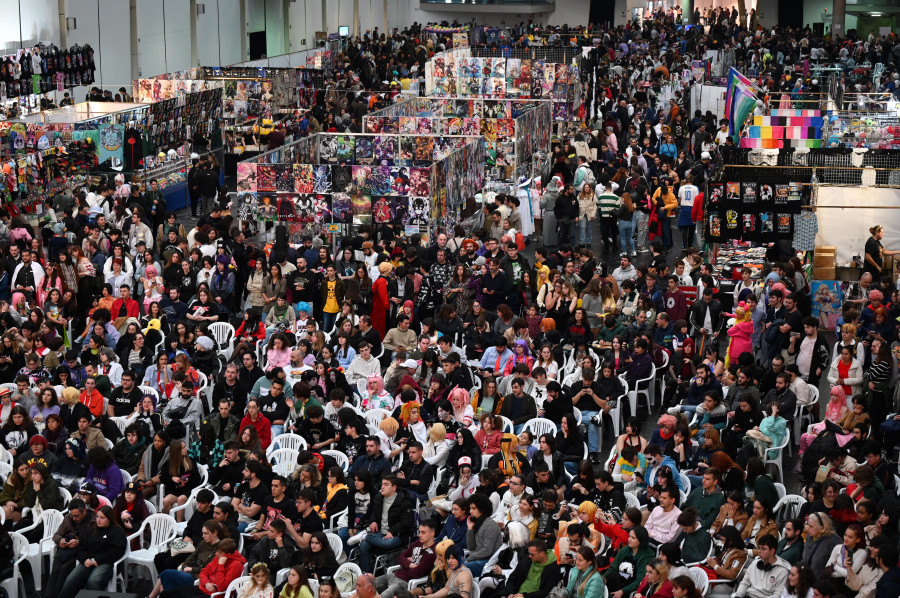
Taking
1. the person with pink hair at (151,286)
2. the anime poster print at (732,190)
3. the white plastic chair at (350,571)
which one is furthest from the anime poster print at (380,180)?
the white plastic chair at (350,571)

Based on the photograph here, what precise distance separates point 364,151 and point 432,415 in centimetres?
936

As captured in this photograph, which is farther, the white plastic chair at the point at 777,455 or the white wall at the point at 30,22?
the white wall at the point at 30,22

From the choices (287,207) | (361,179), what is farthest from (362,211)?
(287,207)

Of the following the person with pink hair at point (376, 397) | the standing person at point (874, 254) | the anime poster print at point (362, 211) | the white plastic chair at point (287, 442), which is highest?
the anime poster print at point (362, 211)

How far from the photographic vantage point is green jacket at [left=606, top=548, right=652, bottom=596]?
31.8 feet

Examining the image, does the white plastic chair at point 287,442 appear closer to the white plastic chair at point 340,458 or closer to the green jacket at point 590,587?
the white plastic chair at point 340,458

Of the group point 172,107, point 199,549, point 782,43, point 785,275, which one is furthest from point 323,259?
point 782,43

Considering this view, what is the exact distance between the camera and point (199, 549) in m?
10.1

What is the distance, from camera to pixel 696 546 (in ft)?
32.6

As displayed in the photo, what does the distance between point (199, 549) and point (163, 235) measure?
912 cm

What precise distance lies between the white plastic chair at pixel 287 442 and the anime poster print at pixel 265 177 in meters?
6.92

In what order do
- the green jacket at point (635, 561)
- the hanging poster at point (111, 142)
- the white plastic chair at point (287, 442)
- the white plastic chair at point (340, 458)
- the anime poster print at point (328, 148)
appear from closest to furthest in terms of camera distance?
the green jacket at point (635, 561) → the white plastic chair at point (340, 458) → the white plastic chair at point (287, 442) → the anime poster print at point (328, 148) → the hanging poster at point (111, 142)

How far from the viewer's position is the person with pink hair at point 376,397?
13062mm

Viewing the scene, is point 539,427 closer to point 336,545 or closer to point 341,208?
point 336,545
